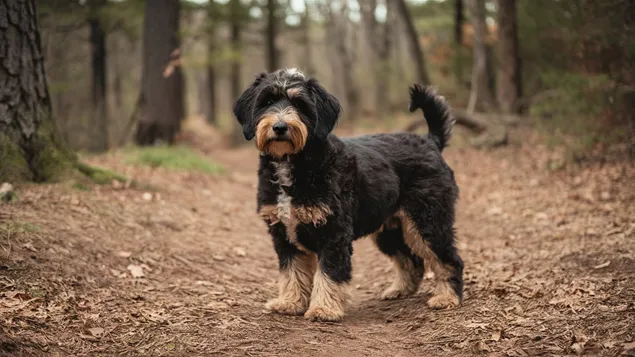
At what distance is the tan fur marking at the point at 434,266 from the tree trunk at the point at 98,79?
14.0 meters

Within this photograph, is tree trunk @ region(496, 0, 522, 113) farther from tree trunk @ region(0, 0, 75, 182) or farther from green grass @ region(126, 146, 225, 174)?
tree trunk @ region(0, 0, 75, 182)

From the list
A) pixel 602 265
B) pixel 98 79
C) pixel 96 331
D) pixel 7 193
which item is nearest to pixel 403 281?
pixel 602 265

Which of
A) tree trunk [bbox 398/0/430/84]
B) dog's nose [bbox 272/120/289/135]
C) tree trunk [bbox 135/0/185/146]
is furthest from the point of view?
tree trunk [bbox 398/0/430/84]

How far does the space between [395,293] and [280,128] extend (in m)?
2.37

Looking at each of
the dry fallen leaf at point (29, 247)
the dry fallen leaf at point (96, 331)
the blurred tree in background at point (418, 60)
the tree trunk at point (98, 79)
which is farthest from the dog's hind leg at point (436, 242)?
the tree trunk at point (98, 79)

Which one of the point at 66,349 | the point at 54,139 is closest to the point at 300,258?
the point at 66,349

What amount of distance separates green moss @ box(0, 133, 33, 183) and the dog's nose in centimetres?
360

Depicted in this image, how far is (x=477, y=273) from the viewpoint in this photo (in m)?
6.48

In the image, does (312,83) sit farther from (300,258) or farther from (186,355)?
(186,355)

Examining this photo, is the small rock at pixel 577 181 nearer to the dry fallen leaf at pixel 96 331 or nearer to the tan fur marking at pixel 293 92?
the tan fur marking at pixel 293 92

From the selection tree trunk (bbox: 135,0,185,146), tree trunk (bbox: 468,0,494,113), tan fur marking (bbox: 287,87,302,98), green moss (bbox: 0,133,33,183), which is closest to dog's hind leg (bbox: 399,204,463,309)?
tan fur marking (bbox: 287,87,302,98)

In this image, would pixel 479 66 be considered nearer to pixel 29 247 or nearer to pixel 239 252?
pixel 239 252

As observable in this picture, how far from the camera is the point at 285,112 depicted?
4871 millimetres

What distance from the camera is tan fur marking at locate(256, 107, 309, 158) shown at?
478cm
